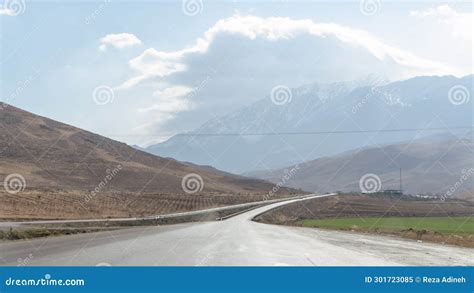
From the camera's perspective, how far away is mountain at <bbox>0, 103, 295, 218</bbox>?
70.5m

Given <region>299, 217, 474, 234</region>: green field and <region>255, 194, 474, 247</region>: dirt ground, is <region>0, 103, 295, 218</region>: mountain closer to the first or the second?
<region>255, 194, 474, 247</region>: dirt ground

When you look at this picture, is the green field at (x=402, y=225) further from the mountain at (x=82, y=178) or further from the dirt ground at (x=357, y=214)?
the mountain at (x=82, y=178)

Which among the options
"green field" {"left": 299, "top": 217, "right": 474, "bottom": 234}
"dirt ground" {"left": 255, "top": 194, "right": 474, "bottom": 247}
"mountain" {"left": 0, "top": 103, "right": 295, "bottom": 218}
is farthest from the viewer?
"mountain" {"left": 0, "top": 103, "right": 295, "bottom": 218}

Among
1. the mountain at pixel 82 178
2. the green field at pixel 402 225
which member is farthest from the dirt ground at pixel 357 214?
the mountain at pixel 82 178

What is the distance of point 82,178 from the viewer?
13312 cm

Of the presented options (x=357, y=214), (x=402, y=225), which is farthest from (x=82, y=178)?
(x=402, y=225)

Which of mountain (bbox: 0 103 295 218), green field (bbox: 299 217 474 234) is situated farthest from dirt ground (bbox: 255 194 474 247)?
mountain (bbox: 0 103 295 218)

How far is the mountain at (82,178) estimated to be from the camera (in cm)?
Answer: 7050

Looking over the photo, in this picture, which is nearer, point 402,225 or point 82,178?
point 402,225

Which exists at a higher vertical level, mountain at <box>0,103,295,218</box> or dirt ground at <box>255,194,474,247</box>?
mountain at <box>0,103,295,218</box>

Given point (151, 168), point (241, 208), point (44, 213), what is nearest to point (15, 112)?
point (151, 168)

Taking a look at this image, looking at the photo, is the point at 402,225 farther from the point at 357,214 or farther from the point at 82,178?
the point at 82,178
